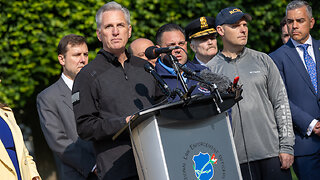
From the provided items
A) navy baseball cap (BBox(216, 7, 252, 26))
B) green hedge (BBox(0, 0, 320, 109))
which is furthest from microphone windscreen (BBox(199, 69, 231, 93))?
green hedge (BBox(0, 0, 320, 109))

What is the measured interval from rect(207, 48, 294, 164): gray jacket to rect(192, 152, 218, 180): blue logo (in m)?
1.58

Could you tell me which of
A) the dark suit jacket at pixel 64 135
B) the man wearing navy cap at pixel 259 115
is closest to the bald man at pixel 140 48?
the dark suit jacket at pixel 64 135

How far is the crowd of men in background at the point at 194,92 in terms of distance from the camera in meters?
4.32

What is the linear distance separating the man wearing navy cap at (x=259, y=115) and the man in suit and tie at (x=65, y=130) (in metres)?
1.55

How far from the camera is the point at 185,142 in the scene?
12.1 feet

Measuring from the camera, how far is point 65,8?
9.38m

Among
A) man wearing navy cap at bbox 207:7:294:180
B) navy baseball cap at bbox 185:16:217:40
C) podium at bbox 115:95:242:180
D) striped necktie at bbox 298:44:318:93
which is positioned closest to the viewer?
podium at bbox 115:95:242:180

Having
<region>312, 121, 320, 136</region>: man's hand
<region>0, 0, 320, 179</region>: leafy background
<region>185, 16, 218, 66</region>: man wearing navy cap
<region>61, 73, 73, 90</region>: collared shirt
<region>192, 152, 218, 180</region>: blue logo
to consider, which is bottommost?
<region>312, 121, 320, 136</region>: man's hand

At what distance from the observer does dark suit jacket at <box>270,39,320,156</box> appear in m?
5.86

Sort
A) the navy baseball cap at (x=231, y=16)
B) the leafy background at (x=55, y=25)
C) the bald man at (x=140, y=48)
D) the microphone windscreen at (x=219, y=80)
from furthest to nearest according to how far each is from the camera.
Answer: the leafy background at (x=55, y=25) → the bald man at (x=140, y=48) → the navy baseball cap at (x=231, y=16) → the microphone windscreen at (x=219, y=80)

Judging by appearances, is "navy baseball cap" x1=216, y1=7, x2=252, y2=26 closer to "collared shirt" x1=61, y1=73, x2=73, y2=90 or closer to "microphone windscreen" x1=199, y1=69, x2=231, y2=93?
"microphone windscreen" x1=199, y1=69, x2=231, y2=93

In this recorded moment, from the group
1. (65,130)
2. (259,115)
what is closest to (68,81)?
(65,130)

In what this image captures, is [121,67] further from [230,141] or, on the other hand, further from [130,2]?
[130,2]

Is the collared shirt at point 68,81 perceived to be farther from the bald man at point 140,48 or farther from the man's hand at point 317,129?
the man's hand at point 317,129
